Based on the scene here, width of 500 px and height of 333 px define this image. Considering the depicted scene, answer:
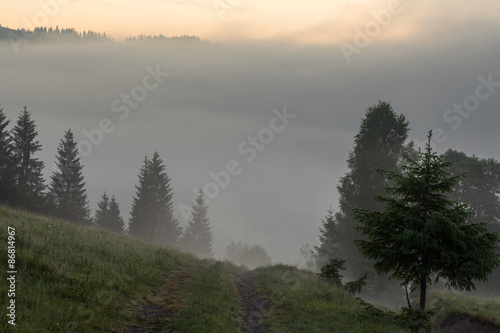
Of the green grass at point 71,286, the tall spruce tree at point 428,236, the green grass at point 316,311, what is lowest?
the green grass at point 316,311

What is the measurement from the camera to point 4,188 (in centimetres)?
4334

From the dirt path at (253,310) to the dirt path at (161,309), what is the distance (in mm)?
2752

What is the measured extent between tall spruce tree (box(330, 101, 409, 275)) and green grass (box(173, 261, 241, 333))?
2276cm

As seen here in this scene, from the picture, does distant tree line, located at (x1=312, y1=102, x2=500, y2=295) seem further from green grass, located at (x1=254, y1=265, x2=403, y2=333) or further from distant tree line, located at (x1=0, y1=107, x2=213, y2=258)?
distant tree line, located at (x1=0, y1=107, x2=213, y2=258)

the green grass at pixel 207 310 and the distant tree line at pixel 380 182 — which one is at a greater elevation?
the distant tree line at pixel 380 182

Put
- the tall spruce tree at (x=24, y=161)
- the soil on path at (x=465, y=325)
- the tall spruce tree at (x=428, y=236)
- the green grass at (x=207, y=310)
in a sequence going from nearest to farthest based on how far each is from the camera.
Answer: the green grass at (x=207, y=310) → the tall spruce tree at (x=428, y=236) → the soil on path at (x=465, y=325) → the tall spruce tree at (x=24, y=161)

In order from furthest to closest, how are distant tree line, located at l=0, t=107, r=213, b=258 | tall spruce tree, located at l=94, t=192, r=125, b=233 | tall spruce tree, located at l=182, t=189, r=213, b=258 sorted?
1. tall spruce tree, located at l=182, t=189, r=213, b=258
2. tall spruce tree, located at l=94, t=192, r=125, b=233
3. distant tree line, located at l=0, t=107, r=213, b=258

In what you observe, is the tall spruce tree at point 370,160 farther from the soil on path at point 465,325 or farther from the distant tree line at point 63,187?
the distant tree line at point 63,187

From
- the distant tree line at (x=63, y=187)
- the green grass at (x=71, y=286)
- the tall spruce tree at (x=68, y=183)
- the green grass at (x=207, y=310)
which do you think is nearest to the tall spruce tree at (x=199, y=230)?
the distant tree line at (x=63, y=187)

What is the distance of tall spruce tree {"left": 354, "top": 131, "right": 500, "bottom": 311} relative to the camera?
37.0 feet

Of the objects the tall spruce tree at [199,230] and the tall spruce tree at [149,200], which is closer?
the tall spruce tree at [149,200]

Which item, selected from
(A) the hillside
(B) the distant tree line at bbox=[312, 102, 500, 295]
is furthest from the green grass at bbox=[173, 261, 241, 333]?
(B) the distant tree line at bbox=[312, 102, 500, 295]

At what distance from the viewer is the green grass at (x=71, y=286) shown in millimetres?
8195

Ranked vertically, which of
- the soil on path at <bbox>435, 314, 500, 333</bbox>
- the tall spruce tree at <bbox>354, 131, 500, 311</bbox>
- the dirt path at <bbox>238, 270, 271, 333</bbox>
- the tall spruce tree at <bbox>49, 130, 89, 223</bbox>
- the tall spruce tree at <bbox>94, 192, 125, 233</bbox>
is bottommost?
the soil on path at <bbox>435, 314, 500, 333</bbox>
